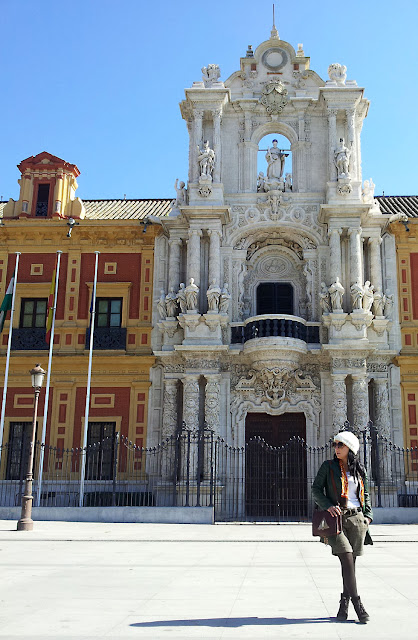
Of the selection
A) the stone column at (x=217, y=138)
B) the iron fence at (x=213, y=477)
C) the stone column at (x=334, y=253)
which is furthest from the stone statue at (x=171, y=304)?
the stone column at (x=334, y=253)

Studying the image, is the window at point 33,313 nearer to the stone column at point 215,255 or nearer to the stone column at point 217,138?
the stone column at point 215,255

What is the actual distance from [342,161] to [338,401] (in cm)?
873

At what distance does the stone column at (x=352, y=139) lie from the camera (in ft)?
83.6

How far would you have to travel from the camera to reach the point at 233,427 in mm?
23609

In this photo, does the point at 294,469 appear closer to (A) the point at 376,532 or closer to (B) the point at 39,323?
(A) the point at 376,532

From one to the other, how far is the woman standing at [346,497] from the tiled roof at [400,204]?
21.7m

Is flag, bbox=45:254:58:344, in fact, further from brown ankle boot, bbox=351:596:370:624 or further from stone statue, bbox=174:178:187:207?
brown ankle boot, bbox=351:596:370:624

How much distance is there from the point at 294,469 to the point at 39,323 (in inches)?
424

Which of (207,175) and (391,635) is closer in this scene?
(391,635)

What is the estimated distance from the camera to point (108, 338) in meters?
25.0

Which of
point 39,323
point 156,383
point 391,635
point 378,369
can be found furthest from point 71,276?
point 391,635

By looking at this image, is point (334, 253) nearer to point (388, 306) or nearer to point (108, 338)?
point (388, 306)

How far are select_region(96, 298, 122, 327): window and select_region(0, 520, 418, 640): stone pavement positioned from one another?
1289 cm

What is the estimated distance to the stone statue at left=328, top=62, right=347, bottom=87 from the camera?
26109 mm
